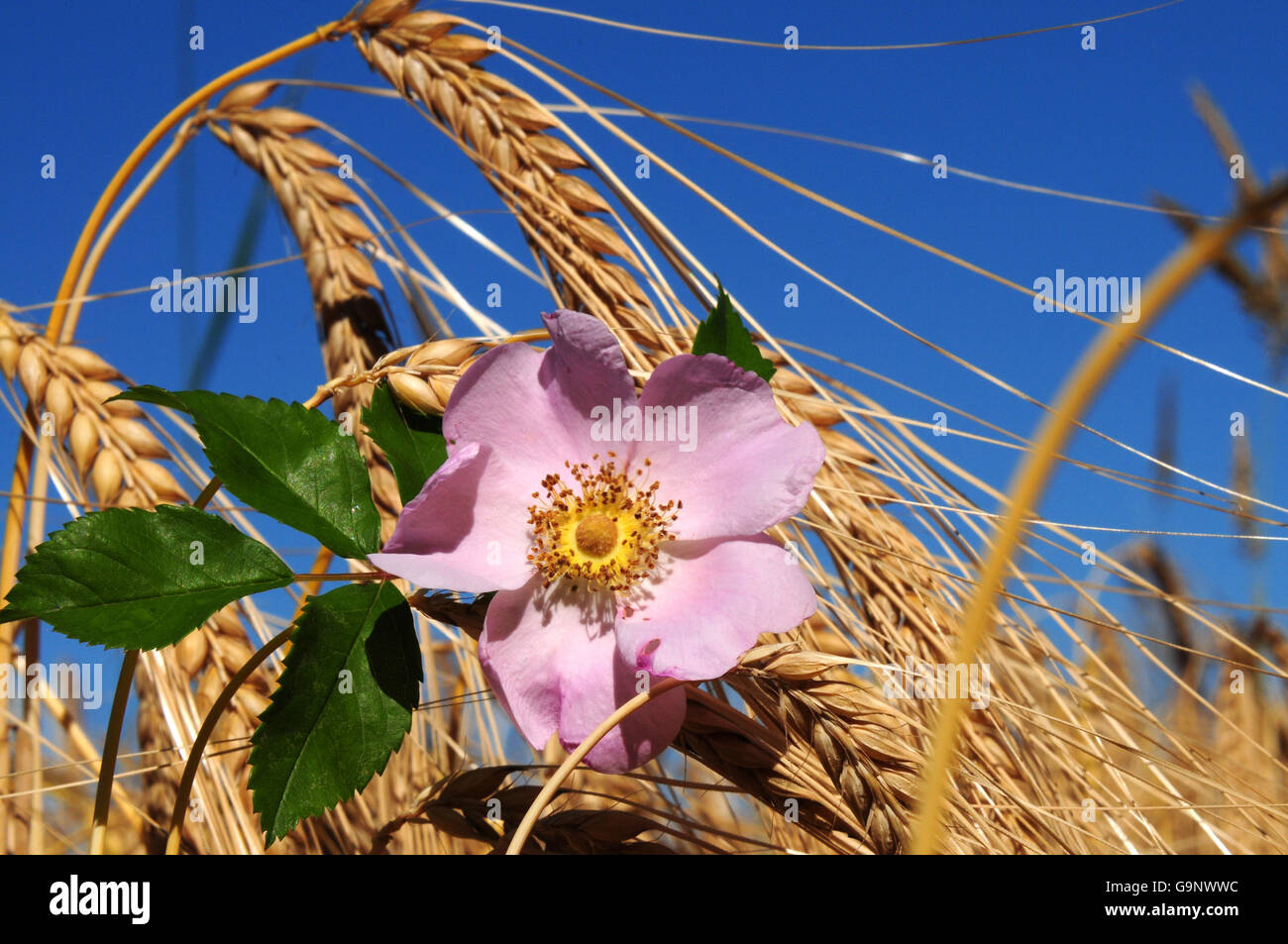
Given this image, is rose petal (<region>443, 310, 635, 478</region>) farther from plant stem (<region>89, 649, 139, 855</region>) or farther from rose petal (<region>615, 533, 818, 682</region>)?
plant stem (<region>89, 649, 139, 855</region>)

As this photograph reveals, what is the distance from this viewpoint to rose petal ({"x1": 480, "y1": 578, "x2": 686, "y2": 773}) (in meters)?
0.48

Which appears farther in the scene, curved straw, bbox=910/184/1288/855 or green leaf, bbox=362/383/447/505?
green leaf, bbox=362/383/447/505

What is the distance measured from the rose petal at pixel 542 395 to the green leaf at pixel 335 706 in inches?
4.2

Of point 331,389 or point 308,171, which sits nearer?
point 331,389

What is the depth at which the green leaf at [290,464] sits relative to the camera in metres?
0.53

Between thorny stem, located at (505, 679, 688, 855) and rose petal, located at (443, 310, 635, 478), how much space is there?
15 centimetres

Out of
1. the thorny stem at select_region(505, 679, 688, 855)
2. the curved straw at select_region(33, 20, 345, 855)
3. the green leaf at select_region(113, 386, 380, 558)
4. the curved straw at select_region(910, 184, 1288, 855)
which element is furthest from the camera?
the curved straw at select_region(33, 20, 345, 855)

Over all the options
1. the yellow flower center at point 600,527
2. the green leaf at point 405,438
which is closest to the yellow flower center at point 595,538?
the yellow flower center at point 600,527

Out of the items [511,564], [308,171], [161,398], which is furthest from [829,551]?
[308,171]

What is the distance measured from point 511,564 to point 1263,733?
1917 mm

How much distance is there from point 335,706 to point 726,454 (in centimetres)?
26

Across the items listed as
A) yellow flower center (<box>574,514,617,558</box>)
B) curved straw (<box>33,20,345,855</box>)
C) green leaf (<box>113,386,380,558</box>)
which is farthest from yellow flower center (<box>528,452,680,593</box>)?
curved straw (<box>33,20,345,855</box>)
